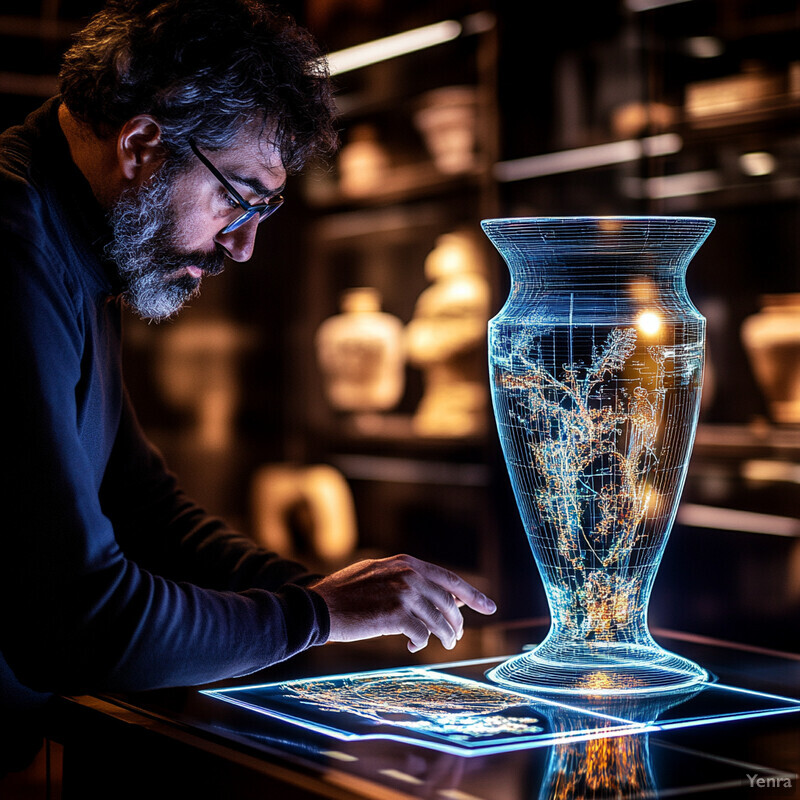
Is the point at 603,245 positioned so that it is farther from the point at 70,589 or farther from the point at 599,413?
the point at 70,589

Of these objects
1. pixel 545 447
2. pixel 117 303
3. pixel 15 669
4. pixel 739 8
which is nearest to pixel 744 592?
pixel 739 8

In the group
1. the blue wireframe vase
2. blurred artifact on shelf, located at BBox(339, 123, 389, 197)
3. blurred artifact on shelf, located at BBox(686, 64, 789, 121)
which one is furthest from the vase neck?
blurred artifact on shelf, located at BBox(339, 123, 389, 197)

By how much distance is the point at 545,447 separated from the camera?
127cm

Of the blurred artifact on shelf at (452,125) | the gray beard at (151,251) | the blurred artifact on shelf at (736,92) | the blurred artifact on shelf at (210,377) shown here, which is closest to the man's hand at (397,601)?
the gray beard at (151,251)

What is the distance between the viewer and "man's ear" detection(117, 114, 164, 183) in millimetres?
1322

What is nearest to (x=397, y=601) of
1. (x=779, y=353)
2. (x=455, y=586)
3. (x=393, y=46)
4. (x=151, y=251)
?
(x=455, y=586)

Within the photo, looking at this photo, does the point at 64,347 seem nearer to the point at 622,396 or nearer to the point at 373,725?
the point at 373,725

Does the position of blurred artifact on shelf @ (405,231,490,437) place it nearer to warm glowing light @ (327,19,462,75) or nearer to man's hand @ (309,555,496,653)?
warm glowing light @ (327,19,462,75)

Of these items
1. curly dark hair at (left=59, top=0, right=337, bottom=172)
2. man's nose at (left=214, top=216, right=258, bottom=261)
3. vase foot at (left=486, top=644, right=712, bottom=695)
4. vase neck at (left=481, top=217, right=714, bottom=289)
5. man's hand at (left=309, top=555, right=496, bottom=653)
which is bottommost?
vase foot at (left=486, top=644, right=712, bottom=695)

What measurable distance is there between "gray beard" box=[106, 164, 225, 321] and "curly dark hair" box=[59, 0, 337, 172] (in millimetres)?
53

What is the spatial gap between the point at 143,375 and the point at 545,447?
2959 mm

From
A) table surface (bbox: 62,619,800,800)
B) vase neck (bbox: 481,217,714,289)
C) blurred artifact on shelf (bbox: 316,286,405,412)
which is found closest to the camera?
table surface (bbox: 62,619,800,800)

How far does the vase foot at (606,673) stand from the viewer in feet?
3.98

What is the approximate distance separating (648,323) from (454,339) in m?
2.08
